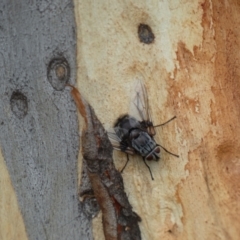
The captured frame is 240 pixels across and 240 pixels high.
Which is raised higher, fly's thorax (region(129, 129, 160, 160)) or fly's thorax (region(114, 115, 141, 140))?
fly's thorax (region(114, 115, 141, 140))

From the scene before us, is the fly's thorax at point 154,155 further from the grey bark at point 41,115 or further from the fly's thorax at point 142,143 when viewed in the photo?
the grey bark at point 41,115

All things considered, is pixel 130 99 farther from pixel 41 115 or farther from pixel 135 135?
pixel 41 115

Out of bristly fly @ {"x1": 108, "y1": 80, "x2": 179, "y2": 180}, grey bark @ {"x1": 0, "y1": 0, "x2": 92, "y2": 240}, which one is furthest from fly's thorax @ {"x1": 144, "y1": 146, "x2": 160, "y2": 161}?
grey bark @ {"x1": 0, "y1": 0, "x2": 92, "y2": 240}

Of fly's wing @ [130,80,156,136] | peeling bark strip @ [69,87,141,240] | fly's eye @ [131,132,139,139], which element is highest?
fly's wing @ [130,80,156,136]

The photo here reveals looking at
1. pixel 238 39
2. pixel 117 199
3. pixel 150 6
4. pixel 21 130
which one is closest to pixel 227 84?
pixel 238 39

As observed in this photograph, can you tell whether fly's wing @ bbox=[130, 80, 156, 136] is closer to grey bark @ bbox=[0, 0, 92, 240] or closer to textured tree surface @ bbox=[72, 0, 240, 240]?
textured tree surface @ bbox=[72, 0, 240, 240]

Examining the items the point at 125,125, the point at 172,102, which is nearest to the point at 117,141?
the point at 125,125
